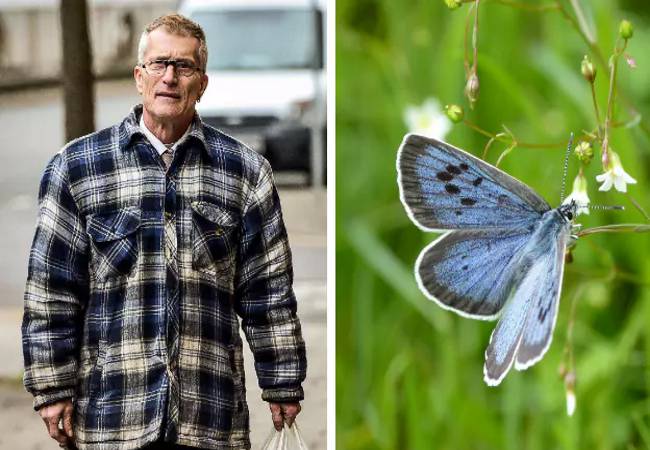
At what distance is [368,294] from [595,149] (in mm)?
446

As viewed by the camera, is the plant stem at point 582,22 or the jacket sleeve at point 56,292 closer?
the plant stem at point 582,22

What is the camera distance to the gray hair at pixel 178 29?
67.8 inches

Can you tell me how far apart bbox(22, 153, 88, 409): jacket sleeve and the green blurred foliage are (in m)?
0.43

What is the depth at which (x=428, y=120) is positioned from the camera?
5.85 feet

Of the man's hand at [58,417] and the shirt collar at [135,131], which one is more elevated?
the shirt collar at [135,131]

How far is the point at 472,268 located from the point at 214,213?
411 millimetres

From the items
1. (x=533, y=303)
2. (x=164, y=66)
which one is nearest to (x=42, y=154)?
(x=164, y=66)

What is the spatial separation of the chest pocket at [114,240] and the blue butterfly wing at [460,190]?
0.42 m

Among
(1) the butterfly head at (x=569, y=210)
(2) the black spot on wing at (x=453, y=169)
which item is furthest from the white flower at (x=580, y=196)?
(2) the black spot on wing at (x=453, y=169)

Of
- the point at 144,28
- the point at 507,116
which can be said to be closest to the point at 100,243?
the point at 144,28

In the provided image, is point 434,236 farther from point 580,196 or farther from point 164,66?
point 164,66

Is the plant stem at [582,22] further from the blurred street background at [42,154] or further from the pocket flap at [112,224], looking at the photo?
the pocket flap at [112,224]

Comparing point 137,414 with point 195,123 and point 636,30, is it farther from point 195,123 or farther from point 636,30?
point 636,30

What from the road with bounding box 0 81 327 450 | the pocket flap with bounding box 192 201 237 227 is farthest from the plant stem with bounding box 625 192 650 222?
the pocket flap with bounding box 192 201 237 227
